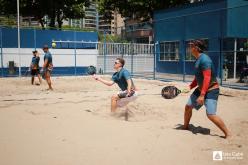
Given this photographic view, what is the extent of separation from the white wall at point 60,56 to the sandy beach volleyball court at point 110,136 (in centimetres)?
1471

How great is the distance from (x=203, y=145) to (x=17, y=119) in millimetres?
4048

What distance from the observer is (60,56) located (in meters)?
25.6

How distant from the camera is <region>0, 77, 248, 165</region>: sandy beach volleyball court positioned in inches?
191

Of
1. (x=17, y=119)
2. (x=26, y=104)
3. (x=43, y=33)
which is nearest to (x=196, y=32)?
(x=43, y=33)

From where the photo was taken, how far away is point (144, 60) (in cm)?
2653

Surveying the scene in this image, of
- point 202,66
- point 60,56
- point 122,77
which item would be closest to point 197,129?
point 202,66

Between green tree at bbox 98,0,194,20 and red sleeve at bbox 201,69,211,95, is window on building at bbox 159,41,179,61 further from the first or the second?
red sleeve at bbox 201,69,211,95

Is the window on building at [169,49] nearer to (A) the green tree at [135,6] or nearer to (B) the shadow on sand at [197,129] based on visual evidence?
(A) the green tree at [135,6]

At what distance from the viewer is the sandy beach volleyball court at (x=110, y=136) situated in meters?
4.86

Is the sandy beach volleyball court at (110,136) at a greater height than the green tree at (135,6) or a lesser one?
lesser

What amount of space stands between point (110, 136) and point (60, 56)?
20.3m

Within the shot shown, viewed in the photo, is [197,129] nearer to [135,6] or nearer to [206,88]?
[206,88]

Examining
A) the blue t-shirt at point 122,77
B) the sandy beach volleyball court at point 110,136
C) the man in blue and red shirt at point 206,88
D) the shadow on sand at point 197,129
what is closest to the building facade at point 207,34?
the sandy beach volleyball court at point 110,136

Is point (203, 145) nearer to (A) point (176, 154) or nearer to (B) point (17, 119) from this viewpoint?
(A) point (176, 154)
